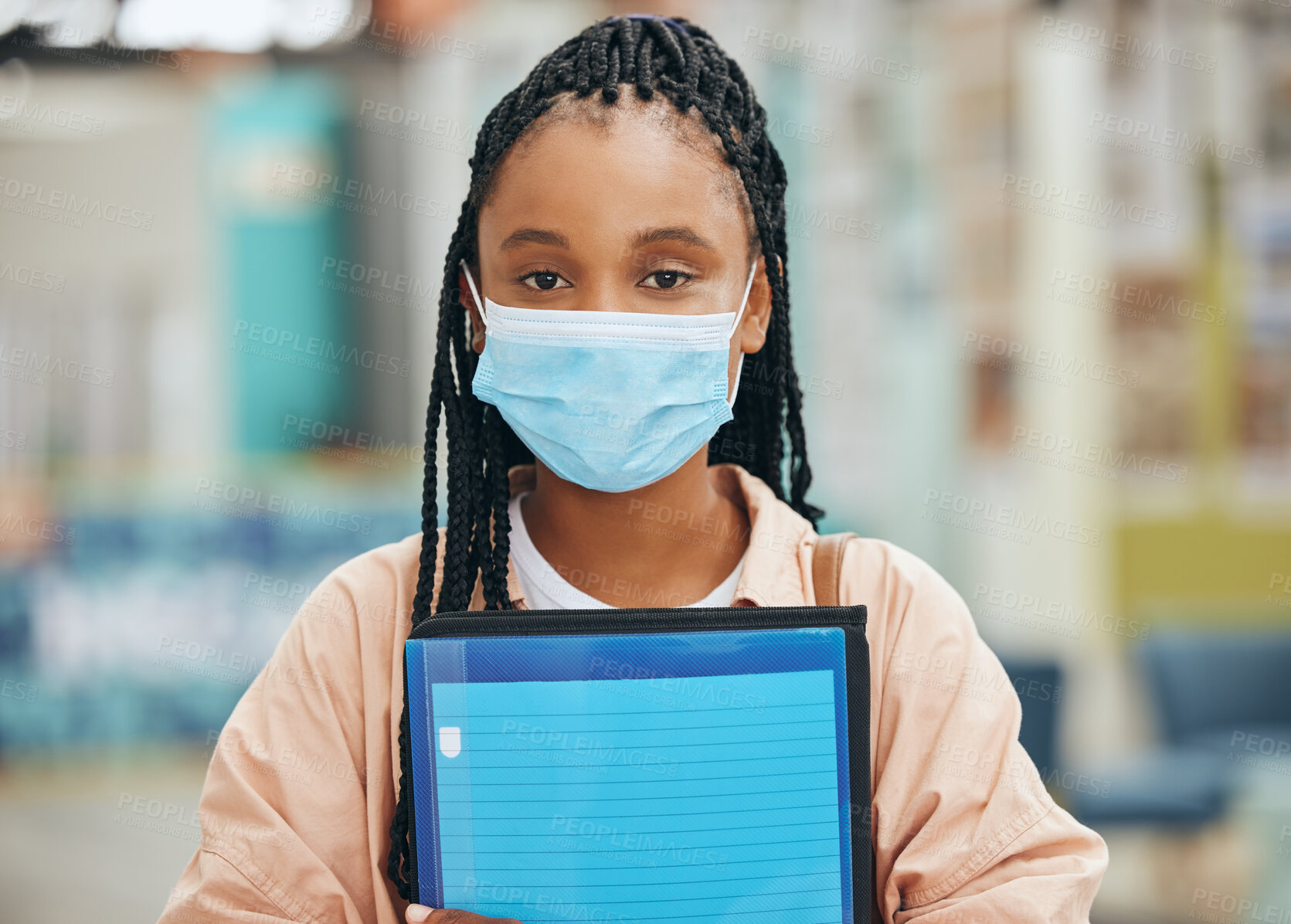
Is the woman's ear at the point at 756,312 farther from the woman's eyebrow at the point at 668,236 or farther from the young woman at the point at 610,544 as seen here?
the woman's eyebrow at the point at 668,236

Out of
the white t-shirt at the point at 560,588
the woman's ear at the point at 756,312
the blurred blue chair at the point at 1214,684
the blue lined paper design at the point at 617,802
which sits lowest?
the blurred blue chair at the point at 1214,684

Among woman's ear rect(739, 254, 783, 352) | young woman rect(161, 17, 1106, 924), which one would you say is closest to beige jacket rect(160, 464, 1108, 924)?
young woman rect(161, 17, 1106, 924)

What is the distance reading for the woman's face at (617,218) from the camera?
3.45 feet

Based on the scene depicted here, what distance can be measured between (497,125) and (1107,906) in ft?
10.7

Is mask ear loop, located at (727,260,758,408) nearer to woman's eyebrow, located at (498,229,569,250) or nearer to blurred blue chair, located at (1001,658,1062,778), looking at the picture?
woman's eyebrow, located at (498,229,569,250)

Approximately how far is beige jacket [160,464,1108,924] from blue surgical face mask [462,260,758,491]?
0.15m

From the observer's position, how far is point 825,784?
3.18ft

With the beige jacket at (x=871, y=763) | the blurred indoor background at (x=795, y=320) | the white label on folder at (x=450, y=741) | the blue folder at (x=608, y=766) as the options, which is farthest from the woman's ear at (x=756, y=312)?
the blurred indoor background at (x=795, y=320)

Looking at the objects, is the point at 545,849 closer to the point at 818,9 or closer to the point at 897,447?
the point at 897,447

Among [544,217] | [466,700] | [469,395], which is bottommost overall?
[466,700]

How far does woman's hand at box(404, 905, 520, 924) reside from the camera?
36.3 inches

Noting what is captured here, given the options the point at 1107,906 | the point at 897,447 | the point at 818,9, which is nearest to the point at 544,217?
the point at 1107,906

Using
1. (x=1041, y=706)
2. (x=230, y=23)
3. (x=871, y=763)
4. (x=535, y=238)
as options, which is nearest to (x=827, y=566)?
(x=871, y=763)

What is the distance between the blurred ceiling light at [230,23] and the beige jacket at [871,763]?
4136 millimetres
